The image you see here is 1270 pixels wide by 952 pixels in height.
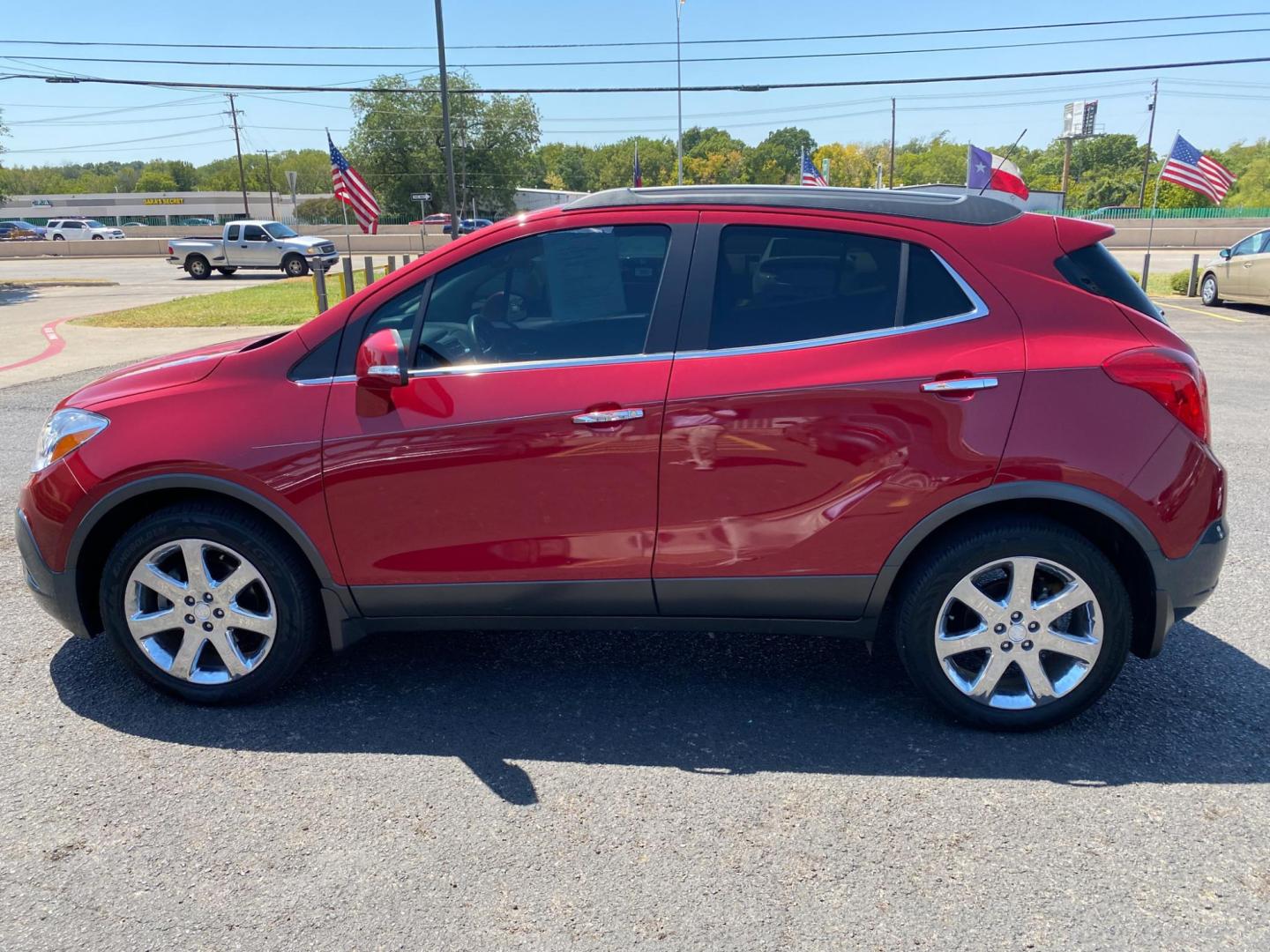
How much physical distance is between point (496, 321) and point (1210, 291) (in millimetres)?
→ 19515

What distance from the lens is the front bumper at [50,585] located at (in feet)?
11.6

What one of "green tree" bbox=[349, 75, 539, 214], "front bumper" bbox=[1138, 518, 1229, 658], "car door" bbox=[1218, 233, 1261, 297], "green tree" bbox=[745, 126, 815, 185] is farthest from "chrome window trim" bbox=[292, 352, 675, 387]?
"green tree" bbox=[745, 126, 815, 185]

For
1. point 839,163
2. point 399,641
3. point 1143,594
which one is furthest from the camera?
point 839,163

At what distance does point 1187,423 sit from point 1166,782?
1166 mm

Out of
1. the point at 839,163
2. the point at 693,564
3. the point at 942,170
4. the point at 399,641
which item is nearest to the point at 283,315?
the point at 399,641

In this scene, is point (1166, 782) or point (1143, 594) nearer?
point (1166, 782)

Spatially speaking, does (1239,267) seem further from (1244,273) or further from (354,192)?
(354,192)

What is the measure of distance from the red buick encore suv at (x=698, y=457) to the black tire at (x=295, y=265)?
2929 cm

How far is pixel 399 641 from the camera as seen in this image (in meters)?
4.22

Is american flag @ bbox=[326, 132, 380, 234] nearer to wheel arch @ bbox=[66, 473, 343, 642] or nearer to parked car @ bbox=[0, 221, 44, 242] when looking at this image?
wheel arch @ bbox=[66, 473, 343, 642]

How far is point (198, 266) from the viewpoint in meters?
31.2

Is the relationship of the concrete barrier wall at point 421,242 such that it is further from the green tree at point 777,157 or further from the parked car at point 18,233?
the green tree at point 777,157

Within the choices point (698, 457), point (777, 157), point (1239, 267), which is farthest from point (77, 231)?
point (777, 157)

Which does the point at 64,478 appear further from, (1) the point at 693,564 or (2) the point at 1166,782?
(2) the point at 1166,782
